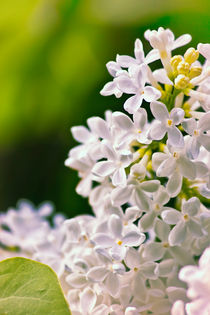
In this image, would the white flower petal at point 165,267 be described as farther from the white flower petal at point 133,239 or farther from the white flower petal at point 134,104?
the white flower petal at point 134,104

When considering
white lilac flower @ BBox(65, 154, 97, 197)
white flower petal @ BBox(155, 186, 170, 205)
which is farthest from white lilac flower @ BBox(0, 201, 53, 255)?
white flower petal @ BBox(155, 186, 170, 205)

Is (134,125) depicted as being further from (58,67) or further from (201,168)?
(58,67)

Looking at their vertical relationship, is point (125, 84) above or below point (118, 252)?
above

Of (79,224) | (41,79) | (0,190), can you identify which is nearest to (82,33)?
(41,79)

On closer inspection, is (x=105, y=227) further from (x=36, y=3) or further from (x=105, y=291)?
(x=36, y=3)

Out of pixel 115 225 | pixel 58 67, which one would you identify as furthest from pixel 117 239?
pixel 58 67

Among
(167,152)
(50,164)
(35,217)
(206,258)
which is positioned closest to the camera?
(206,258)

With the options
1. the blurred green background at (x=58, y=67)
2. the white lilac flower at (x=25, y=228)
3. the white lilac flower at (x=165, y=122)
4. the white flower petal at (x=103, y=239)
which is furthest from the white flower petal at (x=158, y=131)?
the blurred green background at (x=58, y=67)
